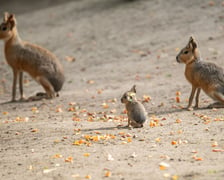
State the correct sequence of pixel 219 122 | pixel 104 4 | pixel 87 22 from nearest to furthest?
pixel 219 122 → pixel 87 22 → pixel 104 4

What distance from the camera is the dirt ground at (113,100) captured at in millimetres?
5504

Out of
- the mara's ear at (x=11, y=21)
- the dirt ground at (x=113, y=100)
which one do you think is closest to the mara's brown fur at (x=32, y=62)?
the mara's ear at (x=11, y=21)

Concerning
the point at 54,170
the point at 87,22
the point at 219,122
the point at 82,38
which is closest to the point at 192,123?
the point at 219,122

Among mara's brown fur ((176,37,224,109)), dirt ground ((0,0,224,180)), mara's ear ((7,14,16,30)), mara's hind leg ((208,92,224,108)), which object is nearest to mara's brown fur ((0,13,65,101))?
mara's ear ((7,14,16,30))

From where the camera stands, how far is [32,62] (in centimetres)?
1054

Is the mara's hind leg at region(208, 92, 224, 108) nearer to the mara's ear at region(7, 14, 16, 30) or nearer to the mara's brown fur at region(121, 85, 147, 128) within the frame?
the mara's brown fur at region(121, 85, 147, 128)

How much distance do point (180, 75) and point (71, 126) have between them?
4.27 metres

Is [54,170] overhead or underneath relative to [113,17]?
underneath

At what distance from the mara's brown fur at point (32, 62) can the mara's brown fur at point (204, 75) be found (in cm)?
291

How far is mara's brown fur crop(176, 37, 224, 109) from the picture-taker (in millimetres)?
8188

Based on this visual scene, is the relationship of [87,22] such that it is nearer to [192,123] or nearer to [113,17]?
[113,17]

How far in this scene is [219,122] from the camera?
7.14 m

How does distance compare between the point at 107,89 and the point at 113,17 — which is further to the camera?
the point at 113,17

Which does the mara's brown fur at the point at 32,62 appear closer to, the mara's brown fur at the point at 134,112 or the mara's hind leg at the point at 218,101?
the mara's hind leg at the point at 218,101
